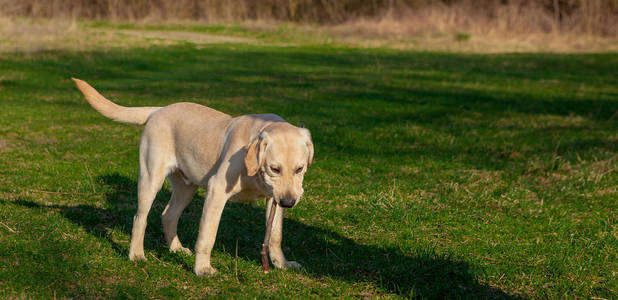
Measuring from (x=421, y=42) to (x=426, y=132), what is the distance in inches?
758

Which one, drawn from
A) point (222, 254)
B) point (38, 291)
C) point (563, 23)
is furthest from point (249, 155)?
point (563, 23)

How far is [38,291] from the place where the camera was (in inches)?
197

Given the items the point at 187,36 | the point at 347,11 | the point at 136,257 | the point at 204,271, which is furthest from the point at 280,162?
the point at 347,11

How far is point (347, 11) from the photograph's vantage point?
4103 cm

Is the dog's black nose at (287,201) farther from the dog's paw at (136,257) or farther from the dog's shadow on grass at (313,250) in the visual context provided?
the dog's paw at (136,257)

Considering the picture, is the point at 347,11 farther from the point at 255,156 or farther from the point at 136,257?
the point at 255,156

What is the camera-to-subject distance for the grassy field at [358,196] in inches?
214

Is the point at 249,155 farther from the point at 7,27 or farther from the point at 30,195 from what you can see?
the point at 7,27

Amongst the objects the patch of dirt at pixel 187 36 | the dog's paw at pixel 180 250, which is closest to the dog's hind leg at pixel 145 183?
the dog's paw at pixel 180 250

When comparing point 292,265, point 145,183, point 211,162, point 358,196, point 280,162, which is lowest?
point 358,196

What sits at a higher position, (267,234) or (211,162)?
(211,162)

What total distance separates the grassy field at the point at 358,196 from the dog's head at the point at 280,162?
1004 millimetres

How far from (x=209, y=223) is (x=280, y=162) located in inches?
37.8

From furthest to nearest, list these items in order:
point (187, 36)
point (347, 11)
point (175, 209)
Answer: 1. point (347, 11)
2. point (187, 36)
3. point (175, 209)
